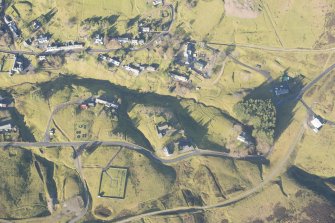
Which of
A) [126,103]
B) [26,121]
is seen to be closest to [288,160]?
[126,103]

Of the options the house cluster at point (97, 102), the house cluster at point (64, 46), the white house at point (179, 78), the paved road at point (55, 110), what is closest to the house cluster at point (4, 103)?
the paved road at point (55, 110)

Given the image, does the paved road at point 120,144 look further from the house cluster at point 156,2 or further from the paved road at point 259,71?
the house cluster at point 156,2

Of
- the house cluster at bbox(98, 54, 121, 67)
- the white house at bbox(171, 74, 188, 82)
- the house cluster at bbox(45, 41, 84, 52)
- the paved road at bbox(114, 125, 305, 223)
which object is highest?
the house cluster at bbox(45, 41, 84, 52)

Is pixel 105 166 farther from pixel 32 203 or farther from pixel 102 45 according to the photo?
pixel 102 45

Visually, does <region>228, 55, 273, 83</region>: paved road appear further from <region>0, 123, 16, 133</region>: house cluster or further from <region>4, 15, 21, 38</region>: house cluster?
<region>0, 123, 16, 133</region>: house cluster

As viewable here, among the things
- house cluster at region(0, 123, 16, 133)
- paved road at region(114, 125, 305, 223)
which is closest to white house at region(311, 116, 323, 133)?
paved road at region(114, 125, 305, 223)

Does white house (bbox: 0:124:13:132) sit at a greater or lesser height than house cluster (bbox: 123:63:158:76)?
lesser
